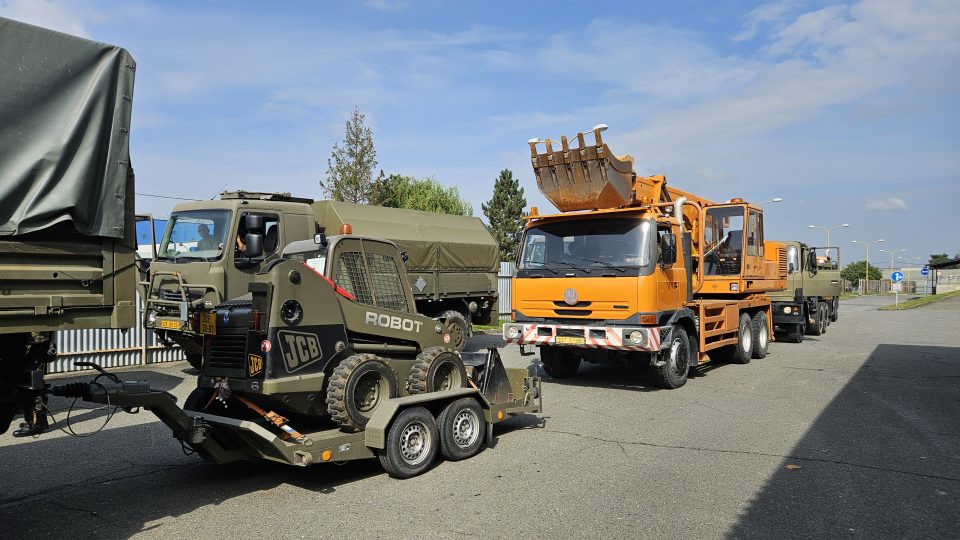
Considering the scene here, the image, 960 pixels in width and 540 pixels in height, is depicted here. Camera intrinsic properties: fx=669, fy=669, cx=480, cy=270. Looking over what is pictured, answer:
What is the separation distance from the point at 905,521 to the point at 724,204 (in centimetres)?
979

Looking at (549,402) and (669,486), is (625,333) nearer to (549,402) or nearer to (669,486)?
(549,402)

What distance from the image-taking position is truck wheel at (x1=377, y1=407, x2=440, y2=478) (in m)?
5.80

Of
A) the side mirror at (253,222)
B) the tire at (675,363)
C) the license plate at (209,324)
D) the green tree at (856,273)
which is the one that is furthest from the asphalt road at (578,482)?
the green tree at (856,273)

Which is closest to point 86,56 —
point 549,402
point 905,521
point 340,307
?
point 340,307

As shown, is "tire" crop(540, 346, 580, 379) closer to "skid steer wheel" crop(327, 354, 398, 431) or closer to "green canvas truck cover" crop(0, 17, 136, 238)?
"skid steer wheel" crop(327, 354, 398, 431)

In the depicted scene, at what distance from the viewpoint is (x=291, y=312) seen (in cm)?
556

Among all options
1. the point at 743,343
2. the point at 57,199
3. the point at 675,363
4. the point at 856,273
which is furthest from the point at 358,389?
the point at 856,273

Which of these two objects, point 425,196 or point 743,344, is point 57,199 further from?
point 425,196

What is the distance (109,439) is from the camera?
7484 mm

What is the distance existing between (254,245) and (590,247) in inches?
202

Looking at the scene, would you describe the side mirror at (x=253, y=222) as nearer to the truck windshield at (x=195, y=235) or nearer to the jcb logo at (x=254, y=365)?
the truck windshield at (x=195, y=235)

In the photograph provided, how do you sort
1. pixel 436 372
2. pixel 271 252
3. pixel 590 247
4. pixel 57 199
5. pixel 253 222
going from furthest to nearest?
pixel 271 252
pixel 590 247
pixel 253 222
pixel 436 372
pixel 57 199

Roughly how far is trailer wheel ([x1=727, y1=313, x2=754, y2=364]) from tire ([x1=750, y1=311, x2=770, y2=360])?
1.42 ft

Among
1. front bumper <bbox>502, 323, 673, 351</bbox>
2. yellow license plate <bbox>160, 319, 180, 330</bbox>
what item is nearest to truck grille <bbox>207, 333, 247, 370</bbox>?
yellow license plate <bbox>160, 319, 180, 330</bbox>
